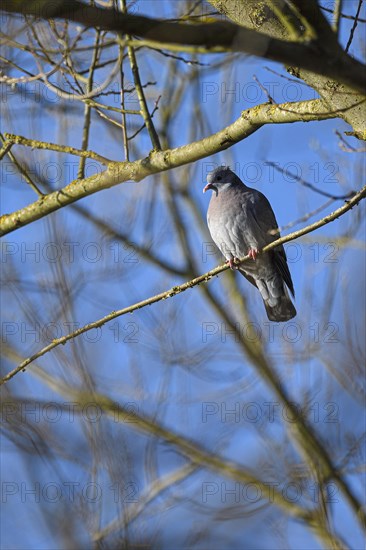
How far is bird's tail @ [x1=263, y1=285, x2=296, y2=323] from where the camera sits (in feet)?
17.5

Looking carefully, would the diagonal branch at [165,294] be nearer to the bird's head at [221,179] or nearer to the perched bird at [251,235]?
the perched bird at [251,235]

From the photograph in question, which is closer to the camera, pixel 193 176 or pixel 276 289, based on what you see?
pixel 276 289

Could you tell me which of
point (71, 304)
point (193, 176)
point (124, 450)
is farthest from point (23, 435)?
point (193, 176)

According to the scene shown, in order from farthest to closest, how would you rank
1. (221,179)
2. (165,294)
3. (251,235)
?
(221,179)
(251,235)
(165,294)

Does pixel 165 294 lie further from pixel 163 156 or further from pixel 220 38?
pixel 220 38

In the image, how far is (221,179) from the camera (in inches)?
218

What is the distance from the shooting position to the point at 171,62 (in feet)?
25.6

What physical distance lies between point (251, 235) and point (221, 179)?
673 millimetres

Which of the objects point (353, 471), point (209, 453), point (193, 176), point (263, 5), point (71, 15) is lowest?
point (353, 471)

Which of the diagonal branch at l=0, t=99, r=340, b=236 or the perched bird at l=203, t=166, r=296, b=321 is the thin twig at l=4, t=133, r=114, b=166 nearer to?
A: the diagonal branch at l=0, t=99, r=340, b=236

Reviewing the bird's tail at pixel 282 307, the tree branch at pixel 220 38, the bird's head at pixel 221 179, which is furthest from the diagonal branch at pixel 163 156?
the bird's tail at pixel 282 307

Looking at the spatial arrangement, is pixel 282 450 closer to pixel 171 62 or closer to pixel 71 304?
pixel 71 304

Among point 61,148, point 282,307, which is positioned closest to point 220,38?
point 61,148

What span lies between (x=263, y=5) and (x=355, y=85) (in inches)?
50.9
